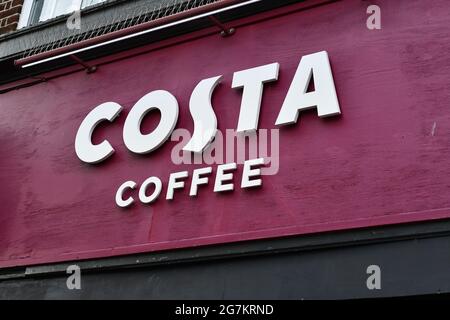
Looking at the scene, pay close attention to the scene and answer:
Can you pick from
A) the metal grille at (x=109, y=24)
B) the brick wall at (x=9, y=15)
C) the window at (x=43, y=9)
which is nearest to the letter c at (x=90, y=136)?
the metal grille at (x=109, y=24)

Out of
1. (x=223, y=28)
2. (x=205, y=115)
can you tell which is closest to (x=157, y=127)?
(x=205, y=115)

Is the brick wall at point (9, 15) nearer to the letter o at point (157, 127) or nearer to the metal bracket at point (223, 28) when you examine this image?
the letter o at point (157, 127)

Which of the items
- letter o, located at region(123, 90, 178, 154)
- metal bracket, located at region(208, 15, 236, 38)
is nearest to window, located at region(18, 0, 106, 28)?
letter o, located at region(123, 90, 178, 154)

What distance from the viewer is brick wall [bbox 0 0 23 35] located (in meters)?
7.40

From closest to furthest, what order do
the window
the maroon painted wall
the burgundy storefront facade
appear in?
the burgundy storefront facade, the maroon painted wall, the window

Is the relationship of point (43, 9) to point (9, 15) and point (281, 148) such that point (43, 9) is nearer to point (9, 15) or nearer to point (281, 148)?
point (9, 15)

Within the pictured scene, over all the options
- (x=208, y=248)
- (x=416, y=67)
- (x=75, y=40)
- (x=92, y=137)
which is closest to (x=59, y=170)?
(x=92, y=137)

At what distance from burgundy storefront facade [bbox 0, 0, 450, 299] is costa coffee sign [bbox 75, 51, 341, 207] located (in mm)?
47

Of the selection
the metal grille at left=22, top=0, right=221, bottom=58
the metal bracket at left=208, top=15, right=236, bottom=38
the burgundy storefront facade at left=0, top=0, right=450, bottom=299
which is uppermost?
the metal grille at left=22, top=0, right=221, bottom=58

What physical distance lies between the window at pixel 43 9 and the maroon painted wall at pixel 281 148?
0.99 m

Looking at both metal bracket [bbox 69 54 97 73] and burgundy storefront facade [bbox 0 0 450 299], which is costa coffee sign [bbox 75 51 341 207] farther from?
metal bracket [bbox 69 54 97 73]

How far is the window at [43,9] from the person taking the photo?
7137 millimetres
